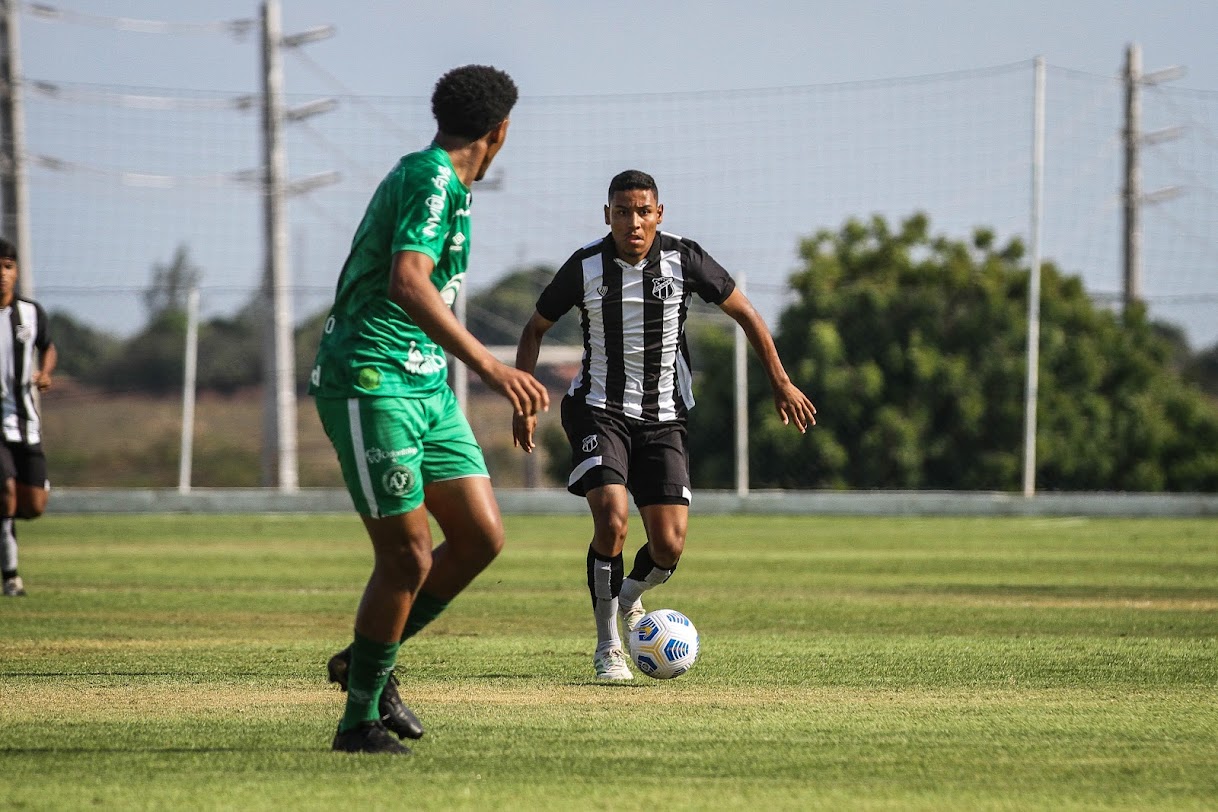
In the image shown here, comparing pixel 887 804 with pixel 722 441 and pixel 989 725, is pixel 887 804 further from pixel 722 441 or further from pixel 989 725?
pixel 722 441

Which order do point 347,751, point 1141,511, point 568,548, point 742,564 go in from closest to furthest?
1. point 347,751
2. point 742,564
3. point 568,548
4. point 1141,511

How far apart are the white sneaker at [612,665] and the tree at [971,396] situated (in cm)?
1633

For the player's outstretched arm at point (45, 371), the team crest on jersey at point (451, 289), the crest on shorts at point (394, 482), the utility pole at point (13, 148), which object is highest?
the utility pole at point (13, 148)

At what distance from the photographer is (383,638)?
577 centimetres

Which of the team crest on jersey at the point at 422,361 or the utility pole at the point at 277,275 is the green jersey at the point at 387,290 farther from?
the utility pole at the point at 277,275

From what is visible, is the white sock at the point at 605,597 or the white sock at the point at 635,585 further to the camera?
the white sock at the point at 635,585

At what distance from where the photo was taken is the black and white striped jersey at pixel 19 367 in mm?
12273

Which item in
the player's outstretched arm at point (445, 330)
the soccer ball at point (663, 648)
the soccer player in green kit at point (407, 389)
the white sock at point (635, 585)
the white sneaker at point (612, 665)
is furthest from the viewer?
the white sock at point (635, 585)

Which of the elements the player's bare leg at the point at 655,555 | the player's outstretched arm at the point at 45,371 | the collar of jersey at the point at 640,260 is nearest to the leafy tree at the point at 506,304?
the player's outstretched arm at the point at 45,371

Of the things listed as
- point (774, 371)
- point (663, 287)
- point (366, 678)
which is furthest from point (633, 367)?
point (366, 678)

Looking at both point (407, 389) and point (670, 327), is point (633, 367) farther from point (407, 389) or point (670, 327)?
point (407, 389)

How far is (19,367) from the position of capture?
12.4 metres

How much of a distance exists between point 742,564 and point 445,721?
8.58 metres

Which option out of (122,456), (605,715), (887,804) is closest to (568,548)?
(605,715)
